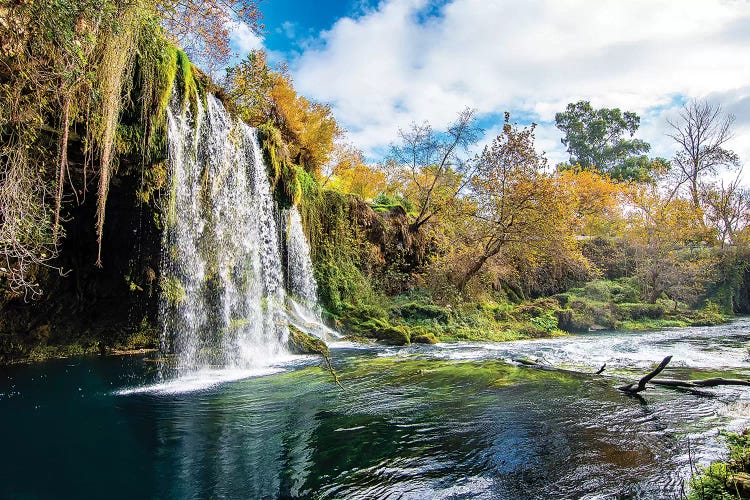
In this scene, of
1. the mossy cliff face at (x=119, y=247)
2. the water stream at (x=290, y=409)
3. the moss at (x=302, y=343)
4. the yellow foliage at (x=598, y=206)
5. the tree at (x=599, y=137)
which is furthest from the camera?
the tree at (x=599, y=137)

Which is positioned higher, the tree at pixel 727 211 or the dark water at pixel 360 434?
the tree at pixel 727 211

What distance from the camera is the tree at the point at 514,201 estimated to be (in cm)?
1616

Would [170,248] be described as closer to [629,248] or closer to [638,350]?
[638,350]

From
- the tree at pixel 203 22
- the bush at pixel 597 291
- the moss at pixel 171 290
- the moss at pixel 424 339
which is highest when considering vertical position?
the tree at pixel 203 22

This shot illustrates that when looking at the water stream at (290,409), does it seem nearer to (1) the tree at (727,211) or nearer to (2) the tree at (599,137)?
(1) the tree at (727,211)

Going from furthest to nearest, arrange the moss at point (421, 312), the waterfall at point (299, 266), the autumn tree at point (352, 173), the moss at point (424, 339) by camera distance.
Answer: the autumn tree at point (352, 173) → the moss at point (421, 312) → the waterfall at point (299, 266) → the moss at point (424, 339)

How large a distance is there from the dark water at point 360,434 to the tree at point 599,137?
51.6 m

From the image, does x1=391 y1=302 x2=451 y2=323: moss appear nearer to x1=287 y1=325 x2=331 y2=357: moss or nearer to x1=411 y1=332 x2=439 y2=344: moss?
x1=411 y1=332 x2=439 y2=344: moss

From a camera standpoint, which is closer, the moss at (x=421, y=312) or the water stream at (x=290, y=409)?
the water stream at (x=290, y=409)

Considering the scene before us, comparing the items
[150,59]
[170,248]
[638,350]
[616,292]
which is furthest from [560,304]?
[150,59]

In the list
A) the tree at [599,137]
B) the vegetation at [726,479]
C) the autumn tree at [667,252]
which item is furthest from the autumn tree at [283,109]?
the tree at [599,137]

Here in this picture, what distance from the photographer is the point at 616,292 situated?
2466 centimetres

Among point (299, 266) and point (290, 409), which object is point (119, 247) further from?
point (290, 409)

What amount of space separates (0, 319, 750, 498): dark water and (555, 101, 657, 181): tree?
51.6m
